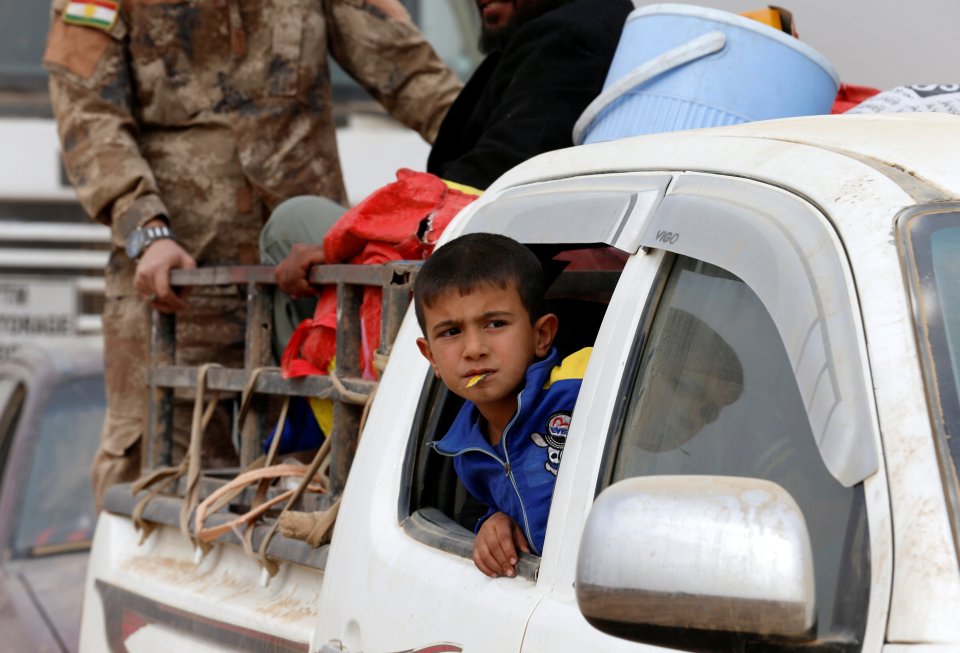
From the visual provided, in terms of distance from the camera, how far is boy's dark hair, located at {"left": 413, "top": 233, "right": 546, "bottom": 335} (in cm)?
227

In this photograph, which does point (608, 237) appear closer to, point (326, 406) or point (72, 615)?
point (326, 406)

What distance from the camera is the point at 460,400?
246 centimetres

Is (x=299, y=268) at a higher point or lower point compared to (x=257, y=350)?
higher

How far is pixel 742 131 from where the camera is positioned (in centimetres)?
201

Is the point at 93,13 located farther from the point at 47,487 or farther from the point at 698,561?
the point at 698,561

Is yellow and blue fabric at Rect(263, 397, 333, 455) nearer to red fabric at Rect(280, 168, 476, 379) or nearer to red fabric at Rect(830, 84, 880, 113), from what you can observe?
red fabric at Rect(280, 168, 476, 379)

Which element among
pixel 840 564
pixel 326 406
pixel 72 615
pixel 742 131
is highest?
pixel 742 131

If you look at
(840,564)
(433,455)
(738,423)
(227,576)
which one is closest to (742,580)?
(840,564)

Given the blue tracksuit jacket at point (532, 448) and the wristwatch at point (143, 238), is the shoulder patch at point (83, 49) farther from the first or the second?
the blue tracksuit jacket at point (532, 448)

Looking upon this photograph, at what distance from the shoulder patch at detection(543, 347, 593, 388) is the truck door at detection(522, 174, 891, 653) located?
0.75 feet

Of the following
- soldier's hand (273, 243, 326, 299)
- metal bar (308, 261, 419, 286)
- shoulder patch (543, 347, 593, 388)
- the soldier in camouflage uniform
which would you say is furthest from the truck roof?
the soldier in camouflage uniform

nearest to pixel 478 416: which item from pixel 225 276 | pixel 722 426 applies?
pixel 722 426

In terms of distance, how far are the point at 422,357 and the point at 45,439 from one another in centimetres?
358

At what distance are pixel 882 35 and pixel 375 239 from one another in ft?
4.31
